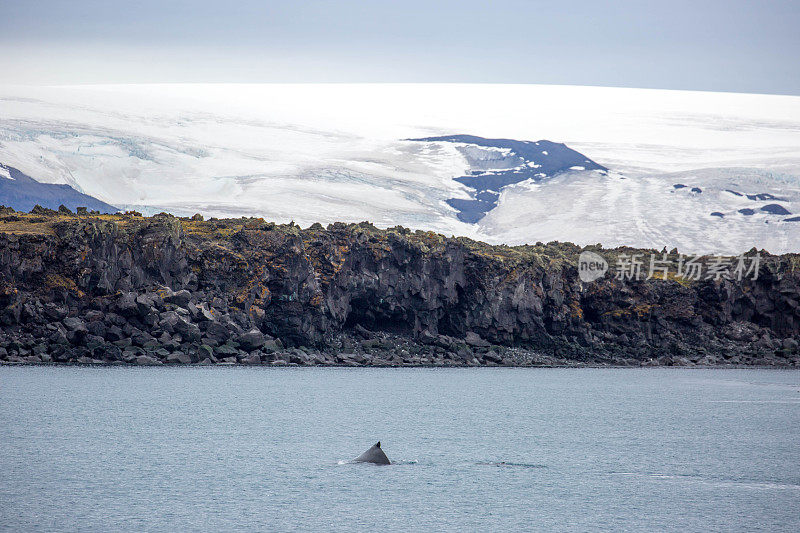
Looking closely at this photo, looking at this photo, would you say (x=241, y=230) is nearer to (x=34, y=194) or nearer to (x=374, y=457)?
(x=34, y=194)

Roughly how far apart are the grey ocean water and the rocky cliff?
1286 centimetres

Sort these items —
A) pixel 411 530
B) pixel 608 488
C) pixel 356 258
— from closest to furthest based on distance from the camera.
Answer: pixel 411 530
pixel 608 488
pixel 356 258

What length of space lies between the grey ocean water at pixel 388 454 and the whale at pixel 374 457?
0.70 meters

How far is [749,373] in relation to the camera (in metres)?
128

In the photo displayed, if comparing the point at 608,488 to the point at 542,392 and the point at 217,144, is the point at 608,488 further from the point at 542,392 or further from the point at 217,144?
the point at 217,144

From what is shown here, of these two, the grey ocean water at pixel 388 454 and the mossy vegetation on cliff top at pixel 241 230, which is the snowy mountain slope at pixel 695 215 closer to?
the mossy vegetation on cliff top at pixel 241 230

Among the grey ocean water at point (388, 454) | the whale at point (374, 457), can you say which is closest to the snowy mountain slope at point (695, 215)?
the grey ocean water at point (388, 454)

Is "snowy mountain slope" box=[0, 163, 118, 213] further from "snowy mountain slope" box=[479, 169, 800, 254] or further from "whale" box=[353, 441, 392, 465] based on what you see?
"whale" box=[353, 441, 392, 465]

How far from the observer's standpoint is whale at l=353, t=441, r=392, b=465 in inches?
1639

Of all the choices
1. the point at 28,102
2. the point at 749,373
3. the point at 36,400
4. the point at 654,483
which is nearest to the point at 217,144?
the point at 28,102

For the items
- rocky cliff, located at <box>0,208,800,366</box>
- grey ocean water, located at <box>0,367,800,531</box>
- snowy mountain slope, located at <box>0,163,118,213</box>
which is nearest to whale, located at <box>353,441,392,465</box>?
grey ocean water, located at <box>0,367,800,531</box>

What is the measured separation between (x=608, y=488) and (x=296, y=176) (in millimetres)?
151223

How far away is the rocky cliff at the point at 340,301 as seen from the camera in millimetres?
95875

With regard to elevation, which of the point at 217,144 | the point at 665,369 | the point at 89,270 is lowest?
the point at 665,369
